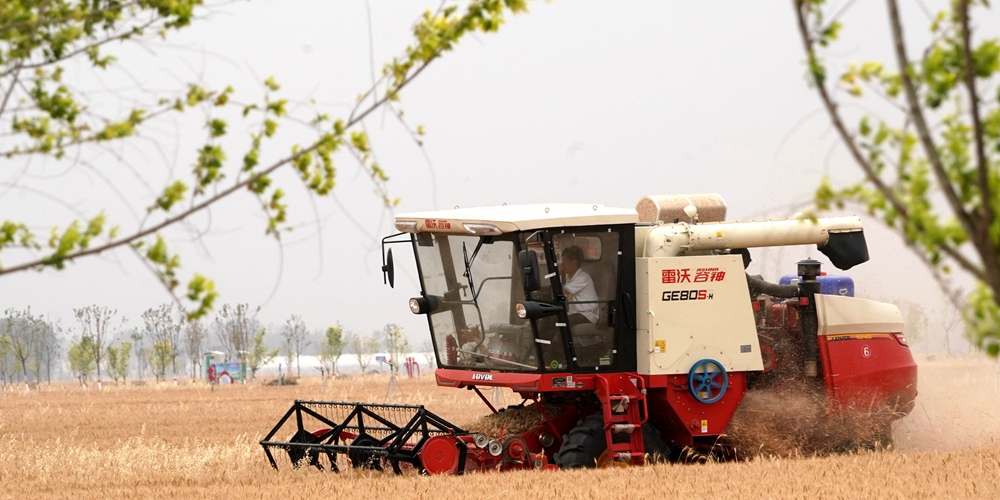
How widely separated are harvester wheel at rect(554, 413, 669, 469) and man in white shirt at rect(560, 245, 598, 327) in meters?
0.88

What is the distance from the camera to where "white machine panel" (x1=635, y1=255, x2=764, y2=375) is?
32.8ft

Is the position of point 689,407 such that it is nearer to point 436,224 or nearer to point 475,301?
point 475,301

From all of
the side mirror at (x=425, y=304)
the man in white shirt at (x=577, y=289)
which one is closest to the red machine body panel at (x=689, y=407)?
the man in white shirt at (x=577, y=289)

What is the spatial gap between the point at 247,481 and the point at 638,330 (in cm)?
354

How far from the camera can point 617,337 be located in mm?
9984

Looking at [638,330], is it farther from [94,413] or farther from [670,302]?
[94,413]

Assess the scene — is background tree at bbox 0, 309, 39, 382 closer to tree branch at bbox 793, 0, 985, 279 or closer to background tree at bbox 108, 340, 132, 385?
background tree at bbox 108, 340, 132, 385

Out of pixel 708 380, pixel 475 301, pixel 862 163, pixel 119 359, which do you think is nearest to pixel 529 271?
pixel 475 301

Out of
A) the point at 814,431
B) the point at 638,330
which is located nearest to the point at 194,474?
the point at 638,330

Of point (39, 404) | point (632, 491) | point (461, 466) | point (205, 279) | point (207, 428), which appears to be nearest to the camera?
point (205, 279)

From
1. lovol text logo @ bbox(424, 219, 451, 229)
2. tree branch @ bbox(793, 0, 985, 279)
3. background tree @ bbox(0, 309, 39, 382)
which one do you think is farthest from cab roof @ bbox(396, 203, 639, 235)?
background tree @ bbox(0, 309, 39, 382)

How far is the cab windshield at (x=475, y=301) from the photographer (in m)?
9.90

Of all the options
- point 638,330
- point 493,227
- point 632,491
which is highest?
point 493,227

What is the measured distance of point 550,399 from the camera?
10633 millimetres
